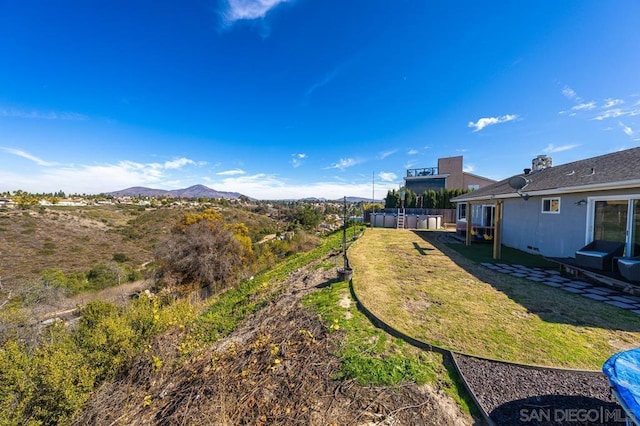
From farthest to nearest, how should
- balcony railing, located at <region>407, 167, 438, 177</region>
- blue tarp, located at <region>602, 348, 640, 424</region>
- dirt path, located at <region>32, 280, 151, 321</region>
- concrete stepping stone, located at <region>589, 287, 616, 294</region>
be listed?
balcony railing, located at <region>407, 167, 438, 177</region> → dirt path, located at <region>32, 280, 151, 321</region> → concrete stepping stone, located at <region>589, 287, 616, 294</region> → blue tarp, located at <region>602, 348, 640, 424</region>

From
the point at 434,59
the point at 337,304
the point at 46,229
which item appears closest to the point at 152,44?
the point at 434,59

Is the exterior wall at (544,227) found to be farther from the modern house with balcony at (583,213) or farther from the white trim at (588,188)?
the white trim at (588,188)

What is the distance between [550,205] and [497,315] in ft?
22.5

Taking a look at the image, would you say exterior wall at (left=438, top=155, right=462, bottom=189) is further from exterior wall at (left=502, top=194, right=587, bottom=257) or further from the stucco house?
the stucco house

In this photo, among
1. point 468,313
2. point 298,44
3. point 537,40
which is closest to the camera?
point 468,313

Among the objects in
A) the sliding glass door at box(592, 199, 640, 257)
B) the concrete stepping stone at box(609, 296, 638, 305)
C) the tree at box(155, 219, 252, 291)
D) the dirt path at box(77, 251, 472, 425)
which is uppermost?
the sliding glass door at box(592, 199, 640, 257)

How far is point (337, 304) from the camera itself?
4.80m

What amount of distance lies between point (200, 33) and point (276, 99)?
6465 mm

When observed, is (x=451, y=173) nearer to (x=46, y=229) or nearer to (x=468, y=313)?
(x=468, y=313)

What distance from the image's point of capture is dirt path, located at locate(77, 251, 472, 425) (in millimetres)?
2254

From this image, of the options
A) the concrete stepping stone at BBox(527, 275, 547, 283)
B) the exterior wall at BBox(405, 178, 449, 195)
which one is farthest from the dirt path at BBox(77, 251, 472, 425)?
the exterior wall at BBox(405, 178, 449, 195)

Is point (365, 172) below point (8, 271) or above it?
above

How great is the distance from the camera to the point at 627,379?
1615 millimetres

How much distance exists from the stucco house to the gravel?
5831mm
